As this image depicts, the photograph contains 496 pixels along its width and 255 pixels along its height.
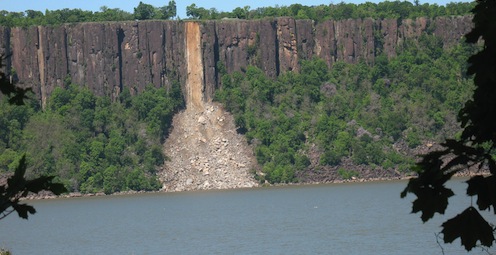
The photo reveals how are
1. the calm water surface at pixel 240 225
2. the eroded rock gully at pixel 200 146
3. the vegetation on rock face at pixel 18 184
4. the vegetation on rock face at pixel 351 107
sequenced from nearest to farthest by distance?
the vegetation on rock face at pixel 18 184 < the calm water surface at pixel 240 225 < the vegetation on rock face at pixel 351 107 < the eroded rock gully at pixel 200 146

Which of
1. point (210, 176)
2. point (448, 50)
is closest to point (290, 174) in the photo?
point (210, 176)

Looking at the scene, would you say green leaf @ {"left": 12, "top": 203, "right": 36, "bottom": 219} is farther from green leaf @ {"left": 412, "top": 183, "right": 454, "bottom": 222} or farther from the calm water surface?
the calm water surface

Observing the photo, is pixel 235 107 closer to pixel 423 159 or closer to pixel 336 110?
pixel 336 110

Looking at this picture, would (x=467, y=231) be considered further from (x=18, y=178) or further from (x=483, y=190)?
(x=18, y=178)

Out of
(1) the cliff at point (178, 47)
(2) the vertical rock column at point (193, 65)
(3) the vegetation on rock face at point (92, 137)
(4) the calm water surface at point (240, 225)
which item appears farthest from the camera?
(2) the vertical rock column at point (193, 65)

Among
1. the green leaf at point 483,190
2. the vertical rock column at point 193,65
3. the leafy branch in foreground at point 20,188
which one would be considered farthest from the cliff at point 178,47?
the green leaf at point 483,190

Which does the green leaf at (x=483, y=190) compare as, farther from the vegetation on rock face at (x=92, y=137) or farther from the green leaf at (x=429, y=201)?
the vegetation on rock face at (x=92, y=137)
